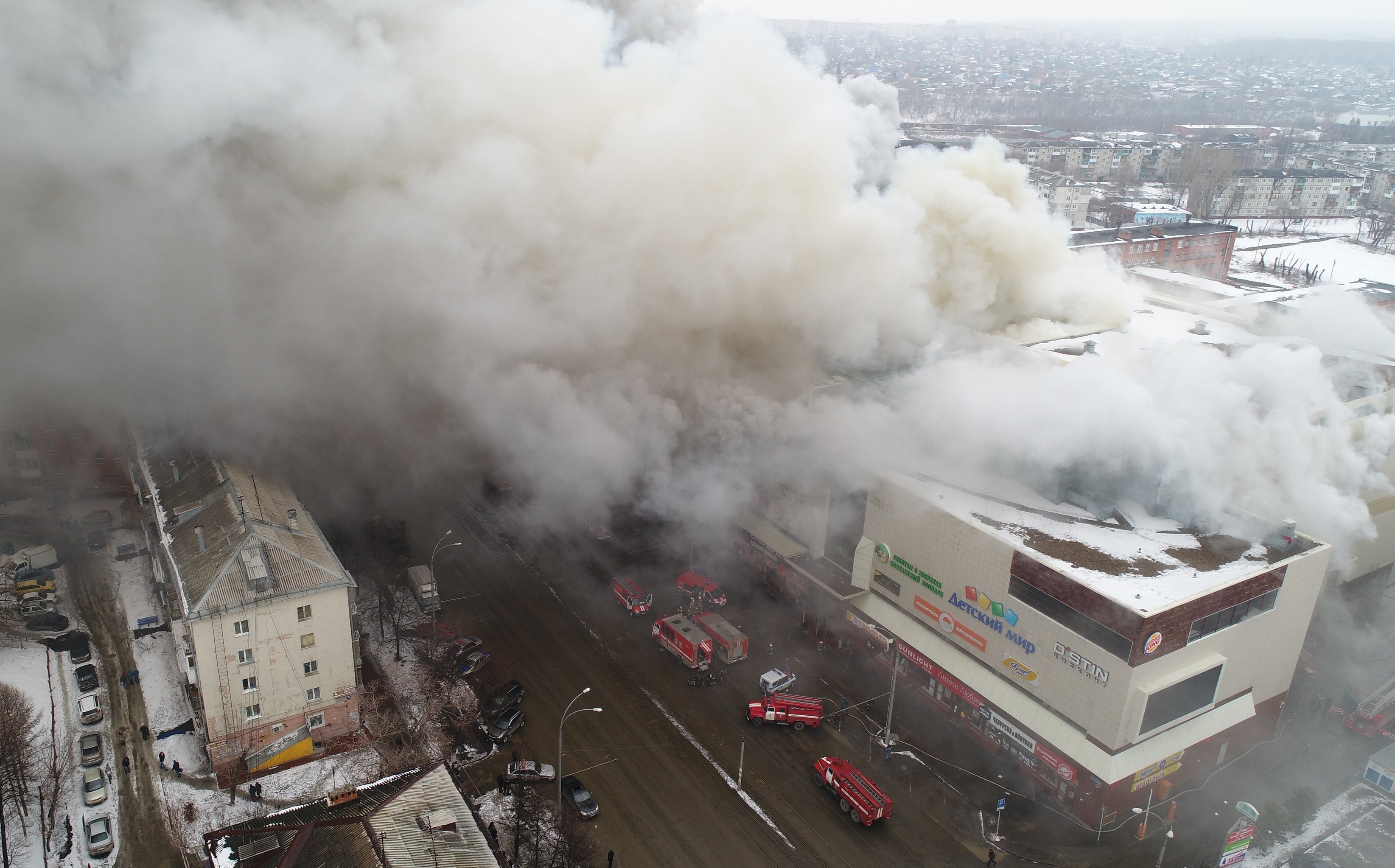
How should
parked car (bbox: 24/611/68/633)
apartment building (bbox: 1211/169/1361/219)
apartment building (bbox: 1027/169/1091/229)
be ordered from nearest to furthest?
parked car (bbox: 24/611/68/633) < apartment building (bbox: 1027/169/1091/229) < apartment building (bbox: 1211/169/1361/219)

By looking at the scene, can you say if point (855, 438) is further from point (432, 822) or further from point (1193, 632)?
point (432, 822)

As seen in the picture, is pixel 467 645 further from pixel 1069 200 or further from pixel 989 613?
pixel 1069 200

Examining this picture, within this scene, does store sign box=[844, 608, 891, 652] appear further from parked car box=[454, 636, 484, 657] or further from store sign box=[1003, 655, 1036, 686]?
parked car box=[454, 636, 484, 657]

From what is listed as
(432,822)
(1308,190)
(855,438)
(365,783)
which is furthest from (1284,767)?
(1308,190)

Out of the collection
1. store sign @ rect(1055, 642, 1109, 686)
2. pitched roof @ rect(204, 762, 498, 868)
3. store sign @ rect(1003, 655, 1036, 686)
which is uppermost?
store sign @ rect(1055, 642, 1109, 686)

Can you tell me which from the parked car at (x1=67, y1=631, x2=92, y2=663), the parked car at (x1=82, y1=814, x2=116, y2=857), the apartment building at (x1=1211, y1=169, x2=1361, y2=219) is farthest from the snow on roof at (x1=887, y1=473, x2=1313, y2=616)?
the apartment building at (x1=1211, y1=169, x2=1361, y2=219)
